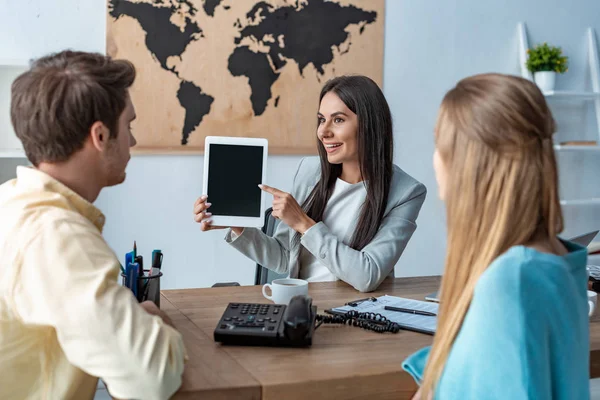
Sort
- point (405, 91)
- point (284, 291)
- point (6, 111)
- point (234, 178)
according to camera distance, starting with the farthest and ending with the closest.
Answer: point (405, 91) → point (6, 111) → point (234, 178) → point (284, 291)

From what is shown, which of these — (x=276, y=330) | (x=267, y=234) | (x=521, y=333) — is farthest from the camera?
(x=267, y=234)

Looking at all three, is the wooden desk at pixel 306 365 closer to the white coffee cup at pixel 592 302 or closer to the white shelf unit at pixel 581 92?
the white coffee cup at pixel 592 302

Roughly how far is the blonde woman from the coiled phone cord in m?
0.44

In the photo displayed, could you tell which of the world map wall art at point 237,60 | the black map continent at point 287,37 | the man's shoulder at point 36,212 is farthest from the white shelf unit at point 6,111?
the man's shoulder at point 36,212

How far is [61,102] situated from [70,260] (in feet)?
0.95

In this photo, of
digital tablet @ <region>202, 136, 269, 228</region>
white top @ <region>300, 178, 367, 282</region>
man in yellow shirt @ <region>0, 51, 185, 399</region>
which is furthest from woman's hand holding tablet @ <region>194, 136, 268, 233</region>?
man in yellow shirt @ <region>0, 51, 185, 399</region>

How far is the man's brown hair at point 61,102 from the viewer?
119 cm

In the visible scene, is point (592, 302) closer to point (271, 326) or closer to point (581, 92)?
point (271, 326)

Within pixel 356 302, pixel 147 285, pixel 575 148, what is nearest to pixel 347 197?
pixel 356 302

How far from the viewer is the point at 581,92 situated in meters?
4.10

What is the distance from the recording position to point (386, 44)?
390cm

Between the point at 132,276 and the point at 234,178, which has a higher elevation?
the point at 234,178

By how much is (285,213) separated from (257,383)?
3.13ft

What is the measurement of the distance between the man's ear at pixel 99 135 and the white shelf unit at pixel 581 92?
3.29 metres
